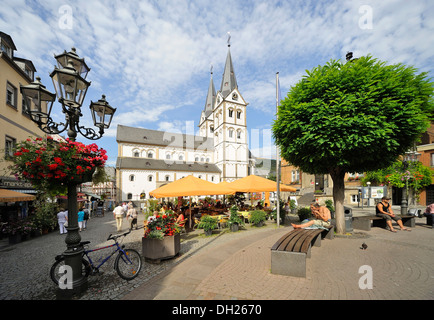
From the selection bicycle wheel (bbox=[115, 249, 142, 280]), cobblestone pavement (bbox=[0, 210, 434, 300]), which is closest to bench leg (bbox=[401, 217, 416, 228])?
cobblestone pavement (bbox=[0, 210, 434, 300])

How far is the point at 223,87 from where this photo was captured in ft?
185

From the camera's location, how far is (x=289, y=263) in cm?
440

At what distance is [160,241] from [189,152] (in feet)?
162

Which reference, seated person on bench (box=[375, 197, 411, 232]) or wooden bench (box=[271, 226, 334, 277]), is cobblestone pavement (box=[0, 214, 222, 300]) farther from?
seated person on bench (box=[375, 197, 411, 232])

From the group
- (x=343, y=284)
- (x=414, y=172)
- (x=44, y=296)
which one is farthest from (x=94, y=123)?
(x=414, y=172)

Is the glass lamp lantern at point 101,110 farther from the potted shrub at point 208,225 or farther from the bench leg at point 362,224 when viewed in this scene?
the bench leg at point 362,224

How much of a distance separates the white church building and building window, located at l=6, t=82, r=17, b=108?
28.6 metres

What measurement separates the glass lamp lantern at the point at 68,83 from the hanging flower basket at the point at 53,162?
0.91m

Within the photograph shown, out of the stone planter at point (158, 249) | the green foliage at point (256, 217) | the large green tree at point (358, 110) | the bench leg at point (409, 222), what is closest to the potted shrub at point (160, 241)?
the stone planter at point (158, 249)

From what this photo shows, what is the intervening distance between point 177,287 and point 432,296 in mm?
4676

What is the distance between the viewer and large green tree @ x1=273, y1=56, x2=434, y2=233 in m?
6.11

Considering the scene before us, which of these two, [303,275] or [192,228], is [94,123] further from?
[192,228]

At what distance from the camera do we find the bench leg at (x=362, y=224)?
29.6 ft

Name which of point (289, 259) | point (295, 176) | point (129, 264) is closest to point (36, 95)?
point (129, 264)
